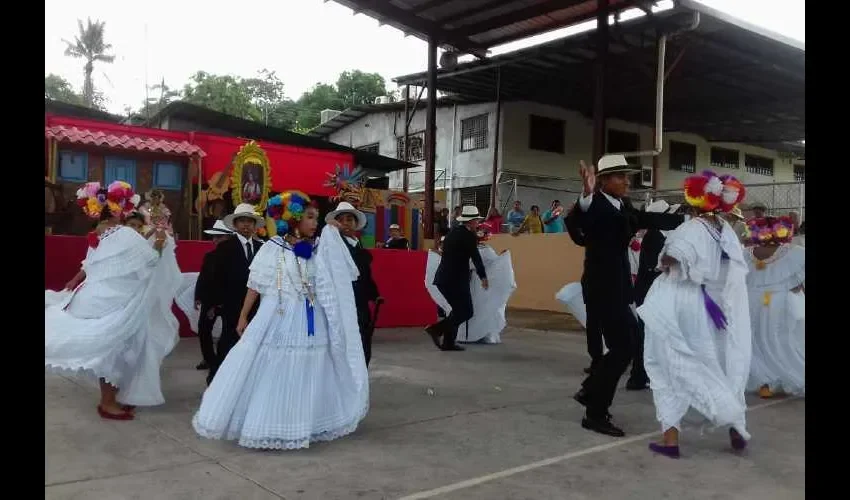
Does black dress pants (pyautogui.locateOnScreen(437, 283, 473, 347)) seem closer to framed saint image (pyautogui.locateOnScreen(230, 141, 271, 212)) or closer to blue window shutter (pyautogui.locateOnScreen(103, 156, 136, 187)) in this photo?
framed saint image (pyautogui.locateOnScreen(230, 141, 271, 212))

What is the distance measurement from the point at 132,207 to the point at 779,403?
5.77 m

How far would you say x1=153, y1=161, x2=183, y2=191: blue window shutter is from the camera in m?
13.7

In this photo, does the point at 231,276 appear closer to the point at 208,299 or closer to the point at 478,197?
the point at 208,299

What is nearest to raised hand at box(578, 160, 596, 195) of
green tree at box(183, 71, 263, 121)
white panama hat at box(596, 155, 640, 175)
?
white panama hat at box(596, 155, 640, 175)

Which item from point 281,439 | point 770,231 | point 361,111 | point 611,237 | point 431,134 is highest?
point 361,111

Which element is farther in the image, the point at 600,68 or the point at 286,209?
the point at 600,68

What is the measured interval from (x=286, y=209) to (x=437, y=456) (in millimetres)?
1944

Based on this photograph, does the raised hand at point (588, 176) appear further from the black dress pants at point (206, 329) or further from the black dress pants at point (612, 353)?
the black dress pants at point (206, 329)

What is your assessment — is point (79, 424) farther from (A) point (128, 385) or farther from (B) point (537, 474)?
(B) point (537, 474)

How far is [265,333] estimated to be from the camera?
4691 mm

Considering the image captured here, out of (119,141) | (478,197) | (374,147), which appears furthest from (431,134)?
(374,147)

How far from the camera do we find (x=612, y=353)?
4.96m

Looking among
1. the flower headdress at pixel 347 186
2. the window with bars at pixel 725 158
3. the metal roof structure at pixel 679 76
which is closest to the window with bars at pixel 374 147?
the metal roof structure at pixel 679 76

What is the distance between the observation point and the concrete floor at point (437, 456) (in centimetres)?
379
